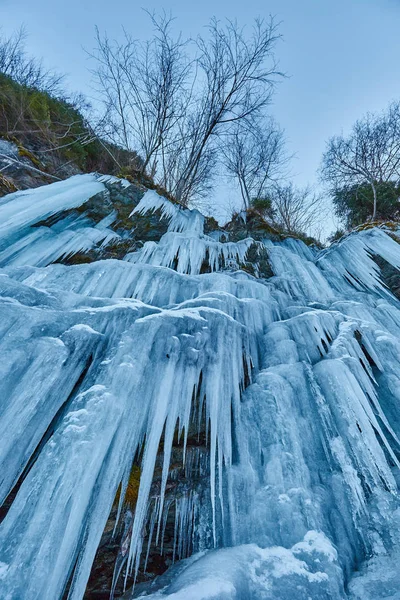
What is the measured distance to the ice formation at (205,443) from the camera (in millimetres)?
1681

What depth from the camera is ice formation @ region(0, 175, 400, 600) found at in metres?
1.68

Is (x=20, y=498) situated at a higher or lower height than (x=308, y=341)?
lower

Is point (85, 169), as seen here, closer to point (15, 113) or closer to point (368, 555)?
point (15, 113)

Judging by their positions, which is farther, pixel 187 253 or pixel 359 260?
pixel 359 260

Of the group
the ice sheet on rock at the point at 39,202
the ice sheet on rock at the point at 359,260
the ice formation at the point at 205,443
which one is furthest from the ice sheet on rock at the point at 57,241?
the ice sheet on rock at the point at 359,260

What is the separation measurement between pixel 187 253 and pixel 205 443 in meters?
3.66

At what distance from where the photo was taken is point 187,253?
5723 mm

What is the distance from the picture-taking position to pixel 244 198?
13906mm

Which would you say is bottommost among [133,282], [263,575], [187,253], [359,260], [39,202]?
[263,575]

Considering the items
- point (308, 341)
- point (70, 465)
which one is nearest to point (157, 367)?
point (70, 465)

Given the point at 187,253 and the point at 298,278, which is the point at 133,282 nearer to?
the point at 187,253

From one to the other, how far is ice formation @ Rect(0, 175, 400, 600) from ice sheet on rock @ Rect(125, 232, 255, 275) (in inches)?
65.4

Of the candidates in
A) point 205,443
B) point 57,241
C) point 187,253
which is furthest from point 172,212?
point 205,443

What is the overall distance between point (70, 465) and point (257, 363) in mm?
1959
